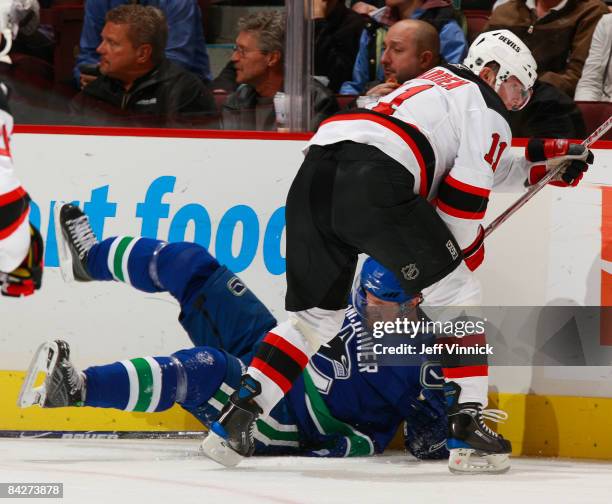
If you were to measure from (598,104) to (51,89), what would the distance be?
5.64 feet

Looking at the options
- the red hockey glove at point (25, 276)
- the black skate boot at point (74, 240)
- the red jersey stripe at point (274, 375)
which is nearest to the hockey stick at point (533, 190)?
the red jersey stripe at point (274, 375)

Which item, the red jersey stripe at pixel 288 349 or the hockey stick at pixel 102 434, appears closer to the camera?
the red jersey stripe at pixel 288 349

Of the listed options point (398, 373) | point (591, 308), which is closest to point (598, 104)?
point (591, 308)

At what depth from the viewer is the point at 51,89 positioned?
3834 millimetres

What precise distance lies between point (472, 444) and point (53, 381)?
3.51 ft

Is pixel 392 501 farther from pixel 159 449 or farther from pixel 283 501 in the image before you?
pixel 159 449

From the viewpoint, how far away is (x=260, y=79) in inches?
151

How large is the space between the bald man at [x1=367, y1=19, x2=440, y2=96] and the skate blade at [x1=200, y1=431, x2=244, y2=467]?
1.34 m

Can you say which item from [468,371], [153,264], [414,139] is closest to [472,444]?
[468,371]

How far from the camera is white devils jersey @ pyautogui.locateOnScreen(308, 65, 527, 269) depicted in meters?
3.08

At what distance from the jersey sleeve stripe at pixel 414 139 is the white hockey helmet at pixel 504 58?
1.25ft

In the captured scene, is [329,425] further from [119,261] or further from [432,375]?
[119,261]

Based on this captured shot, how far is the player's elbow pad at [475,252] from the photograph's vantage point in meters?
3.20

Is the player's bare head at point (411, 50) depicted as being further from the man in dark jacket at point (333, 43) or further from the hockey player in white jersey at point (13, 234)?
the hockey player in white jersey at point (13, 234)
